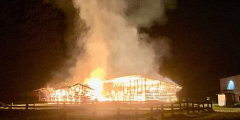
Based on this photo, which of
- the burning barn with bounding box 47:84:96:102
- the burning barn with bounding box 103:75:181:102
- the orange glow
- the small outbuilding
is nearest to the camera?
the burning barn with bounding box 103:75:181:102

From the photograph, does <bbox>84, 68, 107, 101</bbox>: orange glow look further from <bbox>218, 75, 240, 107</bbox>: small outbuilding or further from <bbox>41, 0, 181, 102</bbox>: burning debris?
<bbox>218, 75, 240, 107</bbox>: small outbuilding

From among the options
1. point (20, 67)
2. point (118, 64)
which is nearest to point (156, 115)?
point (118, 64)

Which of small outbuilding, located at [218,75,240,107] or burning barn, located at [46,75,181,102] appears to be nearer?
burning barn, located at [46,75,181,102]

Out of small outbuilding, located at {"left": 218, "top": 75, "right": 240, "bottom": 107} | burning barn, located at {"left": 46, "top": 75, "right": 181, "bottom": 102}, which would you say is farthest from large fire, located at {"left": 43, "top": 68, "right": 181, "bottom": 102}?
small outbuilding, located at {"left": 218, "top": 75, "right": 240, "bottom": 107}

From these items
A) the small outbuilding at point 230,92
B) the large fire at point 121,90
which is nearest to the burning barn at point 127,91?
the large fire at point 121,90

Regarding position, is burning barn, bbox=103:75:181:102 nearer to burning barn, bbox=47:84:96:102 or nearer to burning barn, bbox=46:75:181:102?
burning barn, bbox=46:75:181:102

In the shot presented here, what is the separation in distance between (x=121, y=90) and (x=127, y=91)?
732 mm

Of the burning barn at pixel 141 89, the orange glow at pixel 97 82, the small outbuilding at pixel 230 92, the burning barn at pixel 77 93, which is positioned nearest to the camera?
the burning barn at pixel 141 89

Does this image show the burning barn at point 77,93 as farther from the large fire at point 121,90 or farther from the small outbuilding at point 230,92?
the small outbuilding at point 230,92

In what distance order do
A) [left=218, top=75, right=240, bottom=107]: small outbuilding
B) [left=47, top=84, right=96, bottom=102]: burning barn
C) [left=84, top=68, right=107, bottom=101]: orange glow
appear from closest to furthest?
1. [left=47, top=84, right=96, bottom=102]: burning barn
2. [left=84, top=68, right=107, bottom=101]: orange glow
3. [left=218, top=75, right=240, bottom=107]: small outbuilding

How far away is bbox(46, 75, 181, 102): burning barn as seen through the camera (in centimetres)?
2631

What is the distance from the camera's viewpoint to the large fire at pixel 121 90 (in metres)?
26.3

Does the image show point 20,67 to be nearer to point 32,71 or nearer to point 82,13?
point 32,71

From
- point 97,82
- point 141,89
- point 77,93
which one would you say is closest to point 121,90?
point 141,89
